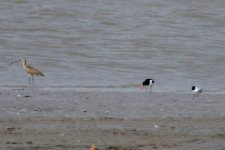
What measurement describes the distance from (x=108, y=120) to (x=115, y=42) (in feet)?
35.2

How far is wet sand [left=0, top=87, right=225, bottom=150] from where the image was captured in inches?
321

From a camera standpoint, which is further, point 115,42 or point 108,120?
point 115,42

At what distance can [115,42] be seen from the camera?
67.4 ft

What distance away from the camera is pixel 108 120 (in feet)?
32.4

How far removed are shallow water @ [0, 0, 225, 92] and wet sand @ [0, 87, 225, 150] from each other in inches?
61.2

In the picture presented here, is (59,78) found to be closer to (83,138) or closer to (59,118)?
(59,118)

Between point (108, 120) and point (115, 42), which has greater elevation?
point (115, 42)

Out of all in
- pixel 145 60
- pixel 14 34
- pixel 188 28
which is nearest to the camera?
pixel 145 60

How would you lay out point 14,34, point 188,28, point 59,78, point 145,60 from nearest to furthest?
point 59,78
point 145,60
point 14,34
point 188,28

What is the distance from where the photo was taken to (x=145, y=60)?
17.9m

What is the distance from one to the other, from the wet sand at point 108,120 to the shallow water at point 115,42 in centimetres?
156

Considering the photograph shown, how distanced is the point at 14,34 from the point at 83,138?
13484mm

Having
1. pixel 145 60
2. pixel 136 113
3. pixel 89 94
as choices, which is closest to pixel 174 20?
pixel 145 60

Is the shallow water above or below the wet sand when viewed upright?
above
